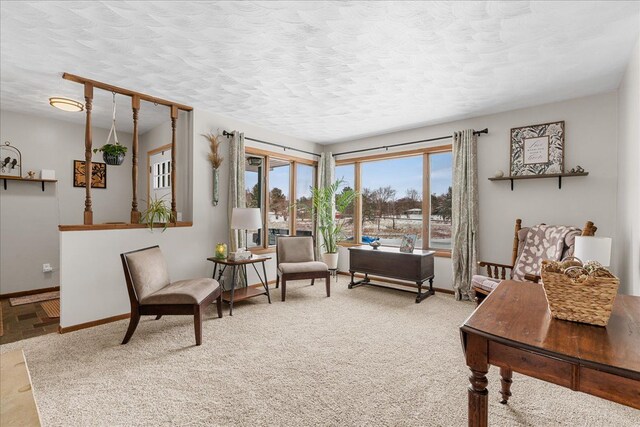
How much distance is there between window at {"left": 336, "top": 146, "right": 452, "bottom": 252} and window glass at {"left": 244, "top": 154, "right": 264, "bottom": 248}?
171 centimetres

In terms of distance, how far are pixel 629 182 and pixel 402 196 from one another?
114 inches

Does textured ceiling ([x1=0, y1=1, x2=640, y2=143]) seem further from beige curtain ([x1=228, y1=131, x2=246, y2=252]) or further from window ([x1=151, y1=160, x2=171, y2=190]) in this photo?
window ([x1=151, y1=160, x2=171, y2=190])

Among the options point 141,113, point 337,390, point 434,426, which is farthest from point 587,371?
point 141,113

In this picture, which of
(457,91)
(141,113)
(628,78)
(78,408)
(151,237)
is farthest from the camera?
(141,113)

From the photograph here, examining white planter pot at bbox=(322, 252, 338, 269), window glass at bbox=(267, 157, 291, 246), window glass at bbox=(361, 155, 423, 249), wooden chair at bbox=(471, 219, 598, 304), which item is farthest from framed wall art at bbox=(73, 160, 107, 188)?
wooden chair at bbox=(471, 219, 598, 304)

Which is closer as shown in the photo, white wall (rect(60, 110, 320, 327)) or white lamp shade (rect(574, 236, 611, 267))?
white lamp shade (rect(574, 236, 611, 267))

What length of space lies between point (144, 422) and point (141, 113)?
4064 millimetres

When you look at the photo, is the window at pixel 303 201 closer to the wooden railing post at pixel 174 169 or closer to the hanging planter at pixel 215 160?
the hanging planter at pixel 215 160

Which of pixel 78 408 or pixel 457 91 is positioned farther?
pixel 457 91

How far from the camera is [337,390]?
6.88 feet

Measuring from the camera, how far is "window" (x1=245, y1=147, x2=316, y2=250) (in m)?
5.04

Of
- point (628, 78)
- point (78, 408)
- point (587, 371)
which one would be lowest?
point (78, 408)

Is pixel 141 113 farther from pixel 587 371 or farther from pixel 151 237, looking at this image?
pixel 587 371

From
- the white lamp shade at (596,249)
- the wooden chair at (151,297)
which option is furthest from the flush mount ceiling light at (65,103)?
the white lamp shade at (596,249)
